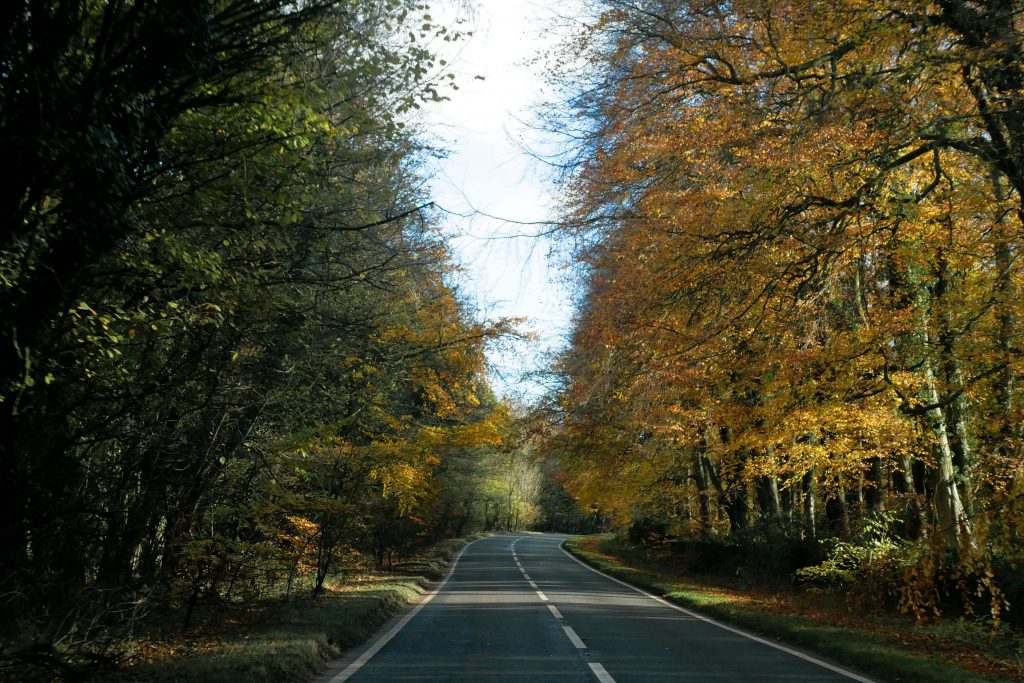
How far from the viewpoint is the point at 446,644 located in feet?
34.9

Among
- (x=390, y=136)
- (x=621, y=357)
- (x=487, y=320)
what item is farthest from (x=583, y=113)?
(x=487, y=320)

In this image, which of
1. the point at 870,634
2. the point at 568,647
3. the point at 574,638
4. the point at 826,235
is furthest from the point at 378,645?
the point at 826,235

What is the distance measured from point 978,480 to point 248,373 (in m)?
13.6

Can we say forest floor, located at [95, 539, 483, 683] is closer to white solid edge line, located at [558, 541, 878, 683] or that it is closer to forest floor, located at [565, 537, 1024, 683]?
white solid edge line, located at [558, 541, 878, 683]

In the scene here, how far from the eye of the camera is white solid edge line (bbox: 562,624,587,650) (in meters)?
10.4

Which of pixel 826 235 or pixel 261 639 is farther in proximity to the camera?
pixel 261 639

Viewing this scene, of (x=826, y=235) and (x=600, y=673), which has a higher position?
(x=826, y=235)

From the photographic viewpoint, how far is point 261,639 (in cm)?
975

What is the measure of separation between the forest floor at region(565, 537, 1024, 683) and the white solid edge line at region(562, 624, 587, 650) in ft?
10.6

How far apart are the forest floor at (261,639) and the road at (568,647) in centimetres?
47

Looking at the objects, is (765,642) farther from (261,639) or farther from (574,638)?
(261,639)

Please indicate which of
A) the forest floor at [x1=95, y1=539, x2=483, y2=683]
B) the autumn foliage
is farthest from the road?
the autumn foliage

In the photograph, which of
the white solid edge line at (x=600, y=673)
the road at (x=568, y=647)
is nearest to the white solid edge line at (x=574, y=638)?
the road at (x=568, y=647)

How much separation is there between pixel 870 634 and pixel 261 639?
8.69 meters
